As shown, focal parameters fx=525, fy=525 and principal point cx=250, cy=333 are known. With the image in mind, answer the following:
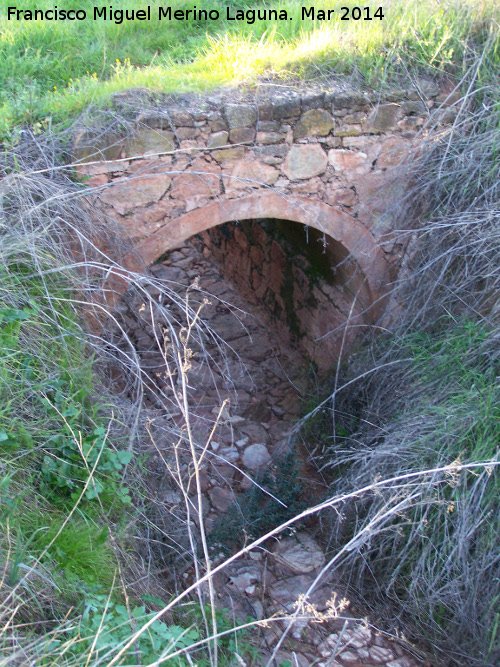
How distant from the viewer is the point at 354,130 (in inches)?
142

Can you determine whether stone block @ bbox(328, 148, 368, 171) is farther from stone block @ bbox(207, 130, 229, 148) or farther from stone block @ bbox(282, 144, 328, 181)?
stone block @ bbox(207, 130, 229, 148)

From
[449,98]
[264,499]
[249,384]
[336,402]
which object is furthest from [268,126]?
[249,384]

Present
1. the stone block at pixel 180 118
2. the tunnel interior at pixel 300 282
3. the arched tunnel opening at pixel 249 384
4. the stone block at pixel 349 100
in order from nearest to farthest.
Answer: the arched tunnel opening at pixel 249 384 < the stone block at pixel 180 118 < the stone block at pixel 349 100 < the tunnel interior at pixel 300 282

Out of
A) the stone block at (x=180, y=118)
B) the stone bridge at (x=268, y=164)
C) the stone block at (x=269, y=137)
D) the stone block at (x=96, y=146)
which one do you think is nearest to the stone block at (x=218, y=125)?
the stone bridge at (x=268, y=164)

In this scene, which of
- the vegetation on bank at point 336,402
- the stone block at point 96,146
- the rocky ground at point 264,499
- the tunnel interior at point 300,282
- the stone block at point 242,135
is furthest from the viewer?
the tunnel interior at point 300,282

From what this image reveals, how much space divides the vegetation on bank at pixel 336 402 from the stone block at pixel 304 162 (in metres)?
0.54

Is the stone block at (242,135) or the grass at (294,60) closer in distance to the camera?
the stone block at (242,135)

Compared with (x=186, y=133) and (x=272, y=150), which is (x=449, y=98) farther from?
(x=186, y=133)

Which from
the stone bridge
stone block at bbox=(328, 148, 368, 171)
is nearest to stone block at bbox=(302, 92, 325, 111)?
the stone bridge

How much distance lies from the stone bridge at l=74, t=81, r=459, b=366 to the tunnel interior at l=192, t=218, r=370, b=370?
0.91 ft

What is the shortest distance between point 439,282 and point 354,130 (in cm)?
119

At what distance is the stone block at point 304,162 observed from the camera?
3.56m

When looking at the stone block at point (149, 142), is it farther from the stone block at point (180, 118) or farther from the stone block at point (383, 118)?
the stone block at point (383, 118)

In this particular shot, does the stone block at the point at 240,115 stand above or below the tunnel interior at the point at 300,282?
above
